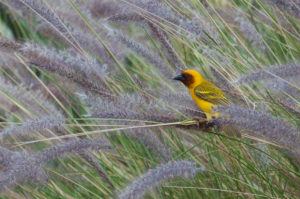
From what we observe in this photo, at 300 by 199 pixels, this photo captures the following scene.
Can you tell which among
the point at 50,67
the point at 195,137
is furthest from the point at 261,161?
the point at 50,67

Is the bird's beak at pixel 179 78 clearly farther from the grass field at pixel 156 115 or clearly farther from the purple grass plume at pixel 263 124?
the purple grass plume at pixel 263 124

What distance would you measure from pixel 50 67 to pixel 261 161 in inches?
42.4

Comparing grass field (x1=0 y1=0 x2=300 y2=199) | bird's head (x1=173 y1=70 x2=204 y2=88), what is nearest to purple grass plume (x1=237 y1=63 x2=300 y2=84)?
grass field (x1=0 y1=0 x2=300 y2=199)

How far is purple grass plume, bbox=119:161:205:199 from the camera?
1.39m

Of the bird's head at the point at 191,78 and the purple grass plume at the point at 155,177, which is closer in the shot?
the purple grass plume at the point at 155,177

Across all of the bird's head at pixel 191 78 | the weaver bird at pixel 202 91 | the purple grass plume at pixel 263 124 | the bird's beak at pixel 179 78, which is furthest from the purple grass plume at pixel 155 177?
the bird's head at pixel 191 78

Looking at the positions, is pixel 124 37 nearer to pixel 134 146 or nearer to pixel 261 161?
pixel 134 146

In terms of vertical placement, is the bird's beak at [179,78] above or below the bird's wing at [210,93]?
above

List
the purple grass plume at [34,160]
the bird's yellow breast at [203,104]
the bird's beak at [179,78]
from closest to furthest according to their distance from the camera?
the purple grass plume at [34,160], the bird's yellow breast at [203,104], the bird's beak at [179,78]

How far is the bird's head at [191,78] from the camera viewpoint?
2.41 m

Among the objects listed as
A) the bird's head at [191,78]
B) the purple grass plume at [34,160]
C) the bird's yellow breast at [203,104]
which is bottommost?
the bird's yellow breast at [203,104]

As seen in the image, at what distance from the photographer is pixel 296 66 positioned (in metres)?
1.53

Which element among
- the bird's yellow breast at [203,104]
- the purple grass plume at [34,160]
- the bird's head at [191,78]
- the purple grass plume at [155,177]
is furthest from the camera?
the bird's head at [191,78]

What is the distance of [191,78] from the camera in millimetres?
2453
